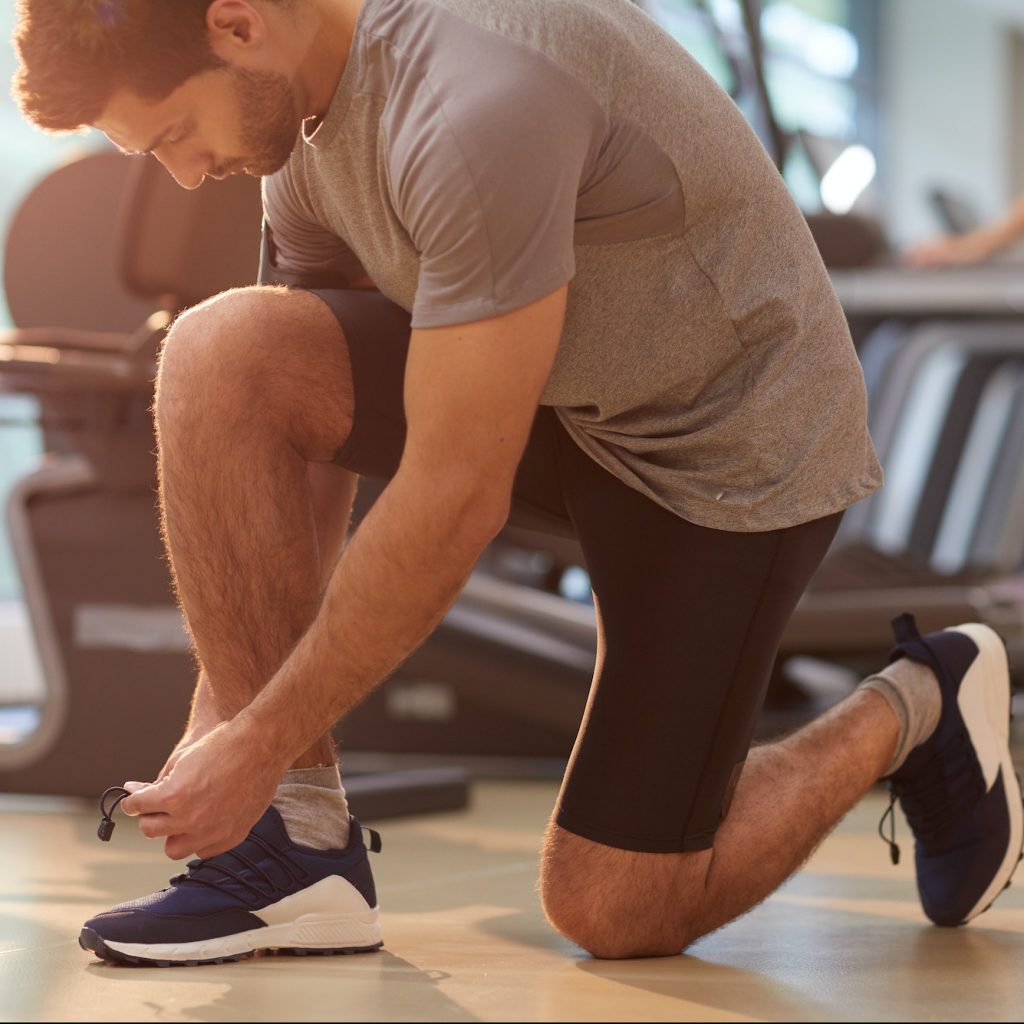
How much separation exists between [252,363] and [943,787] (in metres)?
0.81

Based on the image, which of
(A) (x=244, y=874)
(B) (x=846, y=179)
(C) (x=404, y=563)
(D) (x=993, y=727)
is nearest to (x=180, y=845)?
(A) (x=244, y=874)

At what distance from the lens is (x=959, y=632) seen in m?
1.68

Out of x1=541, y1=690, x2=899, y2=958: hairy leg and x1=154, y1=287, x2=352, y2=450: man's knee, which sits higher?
x1=154, y1=287, x2=352, y2=450: man's knee

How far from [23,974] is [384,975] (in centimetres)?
29

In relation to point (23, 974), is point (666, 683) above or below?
above

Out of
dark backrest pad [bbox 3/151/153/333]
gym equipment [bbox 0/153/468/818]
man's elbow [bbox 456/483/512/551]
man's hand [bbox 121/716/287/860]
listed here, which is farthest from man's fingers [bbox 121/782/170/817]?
dark backrest pad [bbox 3/151/153/333]

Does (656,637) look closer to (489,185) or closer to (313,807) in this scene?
(313,807)

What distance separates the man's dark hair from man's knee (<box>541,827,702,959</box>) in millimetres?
749

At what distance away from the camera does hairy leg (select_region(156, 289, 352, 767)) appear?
1370 mm

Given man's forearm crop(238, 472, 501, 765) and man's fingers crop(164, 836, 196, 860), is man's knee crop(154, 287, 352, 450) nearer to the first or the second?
man's forearm crop(238, 472, 501, 765)

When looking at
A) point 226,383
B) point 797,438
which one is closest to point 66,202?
point 226,383

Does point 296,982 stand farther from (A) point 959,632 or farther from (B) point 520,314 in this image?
(A) point 959,632

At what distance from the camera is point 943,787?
1628mm

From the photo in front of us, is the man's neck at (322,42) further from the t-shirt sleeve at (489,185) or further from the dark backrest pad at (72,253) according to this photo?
the dark backrest pad at (72,253)
